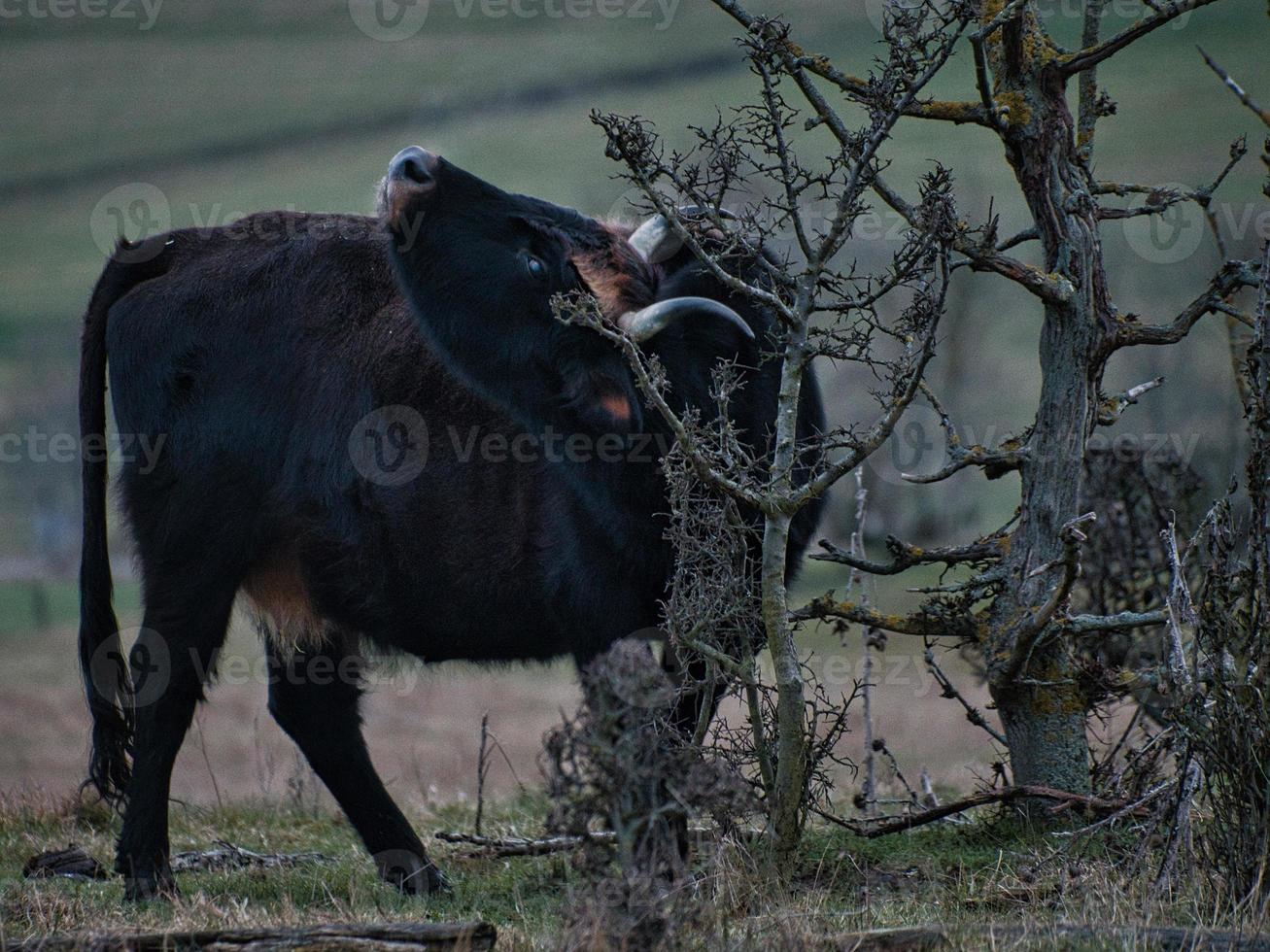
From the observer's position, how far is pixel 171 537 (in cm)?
588

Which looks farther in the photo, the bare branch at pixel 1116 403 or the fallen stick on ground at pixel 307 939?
the bare branch at pixel 1116 403

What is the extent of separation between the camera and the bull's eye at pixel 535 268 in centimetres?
573

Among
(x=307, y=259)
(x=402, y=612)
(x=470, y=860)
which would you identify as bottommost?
(x=470, y=860)

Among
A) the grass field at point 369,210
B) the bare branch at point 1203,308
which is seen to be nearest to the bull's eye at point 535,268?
the grass field at point 369,210

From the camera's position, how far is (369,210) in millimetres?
7281

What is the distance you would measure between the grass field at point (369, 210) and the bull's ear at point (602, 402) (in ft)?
4.00

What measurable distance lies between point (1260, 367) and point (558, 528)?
2.65 metres

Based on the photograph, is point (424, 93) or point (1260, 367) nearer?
point (1260, 367)

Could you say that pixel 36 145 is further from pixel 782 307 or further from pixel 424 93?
pixel 782 307

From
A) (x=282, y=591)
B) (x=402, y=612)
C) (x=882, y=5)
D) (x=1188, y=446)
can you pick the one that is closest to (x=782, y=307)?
(x=882, y=5)

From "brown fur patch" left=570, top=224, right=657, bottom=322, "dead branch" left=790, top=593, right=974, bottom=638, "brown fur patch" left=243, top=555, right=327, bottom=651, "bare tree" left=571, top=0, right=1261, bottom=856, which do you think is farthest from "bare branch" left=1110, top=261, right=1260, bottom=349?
"brown fur patch" left=243, top=555, right=327, bottom=651

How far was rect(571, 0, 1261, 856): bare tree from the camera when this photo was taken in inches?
175

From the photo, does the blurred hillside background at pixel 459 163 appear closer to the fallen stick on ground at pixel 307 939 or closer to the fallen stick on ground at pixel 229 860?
the fallen stick on ground at pixel 229 860

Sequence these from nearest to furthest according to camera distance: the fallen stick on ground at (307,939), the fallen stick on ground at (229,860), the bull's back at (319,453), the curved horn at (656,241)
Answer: the fallen stick on ground at (307,939), the curved horn at (656,241), the bull's back at (319,453), the fallen stick on ground at (229,860)
